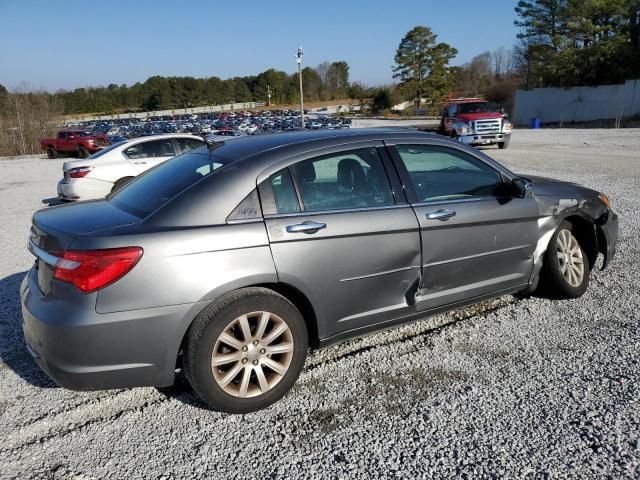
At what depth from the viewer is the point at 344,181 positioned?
11.2 ft

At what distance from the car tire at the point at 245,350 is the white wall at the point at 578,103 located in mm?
46397

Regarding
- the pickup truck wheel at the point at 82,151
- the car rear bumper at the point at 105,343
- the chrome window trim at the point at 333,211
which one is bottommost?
the pickup truck wheel at the point at 82,151

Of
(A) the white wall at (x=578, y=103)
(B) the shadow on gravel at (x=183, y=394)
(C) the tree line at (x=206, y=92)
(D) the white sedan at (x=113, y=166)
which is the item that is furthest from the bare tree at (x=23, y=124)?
(C) the tree line at (x=206, y=92)

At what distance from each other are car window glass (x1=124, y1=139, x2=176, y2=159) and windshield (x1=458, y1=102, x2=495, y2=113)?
13516 millimetres

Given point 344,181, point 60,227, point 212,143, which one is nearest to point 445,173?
point 344,181

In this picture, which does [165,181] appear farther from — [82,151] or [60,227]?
[82,151]

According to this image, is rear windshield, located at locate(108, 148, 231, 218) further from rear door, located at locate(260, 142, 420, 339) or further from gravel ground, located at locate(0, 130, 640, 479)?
gravel ground, located at locate(0, 130, 640, 479)

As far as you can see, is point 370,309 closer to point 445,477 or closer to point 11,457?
point 445,477

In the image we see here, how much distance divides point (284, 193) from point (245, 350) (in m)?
0.97

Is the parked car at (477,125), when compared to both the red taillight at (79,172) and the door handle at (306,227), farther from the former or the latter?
the door handle at (306,227)

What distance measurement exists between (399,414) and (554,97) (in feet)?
164

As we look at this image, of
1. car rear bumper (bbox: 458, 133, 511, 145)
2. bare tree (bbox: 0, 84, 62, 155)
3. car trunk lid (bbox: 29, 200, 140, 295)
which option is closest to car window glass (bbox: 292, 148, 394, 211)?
car trunk lid (bbox: 29, 200, 140, 295)

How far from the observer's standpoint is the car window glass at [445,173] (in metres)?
3.62

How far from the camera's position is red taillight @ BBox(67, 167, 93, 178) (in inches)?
382
